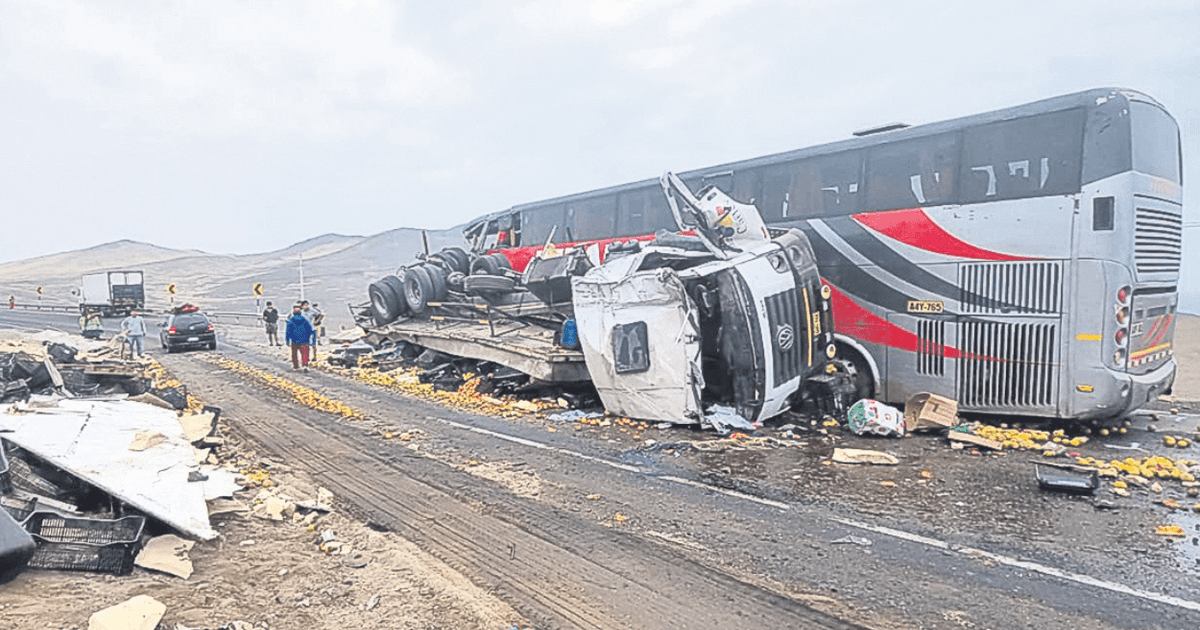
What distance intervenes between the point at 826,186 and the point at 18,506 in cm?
934

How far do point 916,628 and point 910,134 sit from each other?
24.2 feet

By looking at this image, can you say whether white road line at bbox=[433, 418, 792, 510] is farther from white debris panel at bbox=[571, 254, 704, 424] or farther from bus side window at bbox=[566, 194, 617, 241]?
bus side window at bbox=[566, 194, 617, 241]

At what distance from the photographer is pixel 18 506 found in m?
4.23

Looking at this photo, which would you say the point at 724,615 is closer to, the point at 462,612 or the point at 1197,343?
the point at 462,612

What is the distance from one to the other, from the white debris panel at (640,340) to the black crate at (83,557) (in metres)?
5.70

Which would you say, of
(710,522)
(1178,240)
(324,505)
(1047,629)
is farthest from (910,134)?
(324,505)

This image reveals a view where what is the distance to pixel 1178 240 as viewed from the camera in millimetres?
8492

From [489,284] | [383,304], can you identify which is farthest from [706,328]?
[383,304]

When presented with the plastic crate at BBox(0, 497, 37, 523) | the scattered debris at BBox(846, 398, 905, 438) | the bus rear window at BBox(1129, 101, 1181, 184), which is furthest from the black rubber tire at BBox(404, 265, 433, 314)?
the bus rear window at BBox(1129, 101, 1181, 184)

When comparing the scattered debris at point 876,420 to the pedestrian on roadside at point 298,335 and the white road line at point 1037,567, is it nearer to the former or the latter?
the white road line at point 1037,567

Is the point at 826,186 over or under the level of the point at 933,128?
under

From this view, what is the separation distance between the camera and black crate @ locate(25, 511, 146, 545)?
401cm

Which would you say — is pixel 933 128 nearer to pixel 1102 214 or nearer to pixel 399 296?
pixel 1102 214

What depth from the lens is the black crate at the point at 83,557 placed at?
12.7 ft
